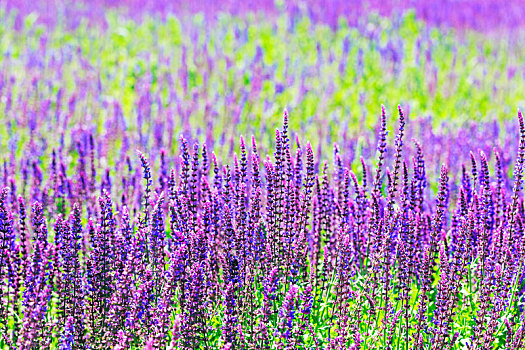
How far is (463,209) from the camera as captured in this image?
4562mm

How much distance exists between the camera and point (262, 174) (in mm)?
6871

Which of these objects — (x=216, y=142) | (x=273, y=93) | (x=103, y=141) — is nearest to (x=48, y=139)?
(x=103, y=141)

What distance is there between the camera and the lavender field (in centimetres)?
380

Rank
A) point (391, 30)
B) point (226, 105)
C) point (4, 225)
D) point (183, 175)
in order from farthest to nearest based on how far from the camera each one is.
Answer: point (391, 30)
point (226, 105)
point (183, 175)
point (4, 225)

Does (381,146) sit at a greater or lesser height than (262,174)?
greater

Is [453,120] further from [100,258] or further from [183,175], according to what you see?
[100,258]

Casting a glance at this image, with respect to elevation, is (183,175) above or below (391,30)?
below

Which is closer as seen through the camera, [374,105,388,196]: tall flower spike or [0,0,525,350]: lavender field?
[0,0,525,350]: lavender field

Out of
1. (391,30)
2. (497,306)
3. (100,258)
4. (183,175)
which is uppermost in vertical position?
(391,30)

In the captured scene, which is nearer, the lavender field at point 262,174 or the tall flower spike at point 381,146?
the lavender field at point 262,174

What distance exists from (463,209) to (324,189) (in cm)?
85

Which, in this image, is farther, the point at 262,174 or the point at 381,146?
the point at 262,174

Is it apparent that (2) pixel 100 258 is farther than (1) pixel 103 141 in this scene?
No

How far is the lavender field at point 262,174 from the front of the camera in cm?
380
